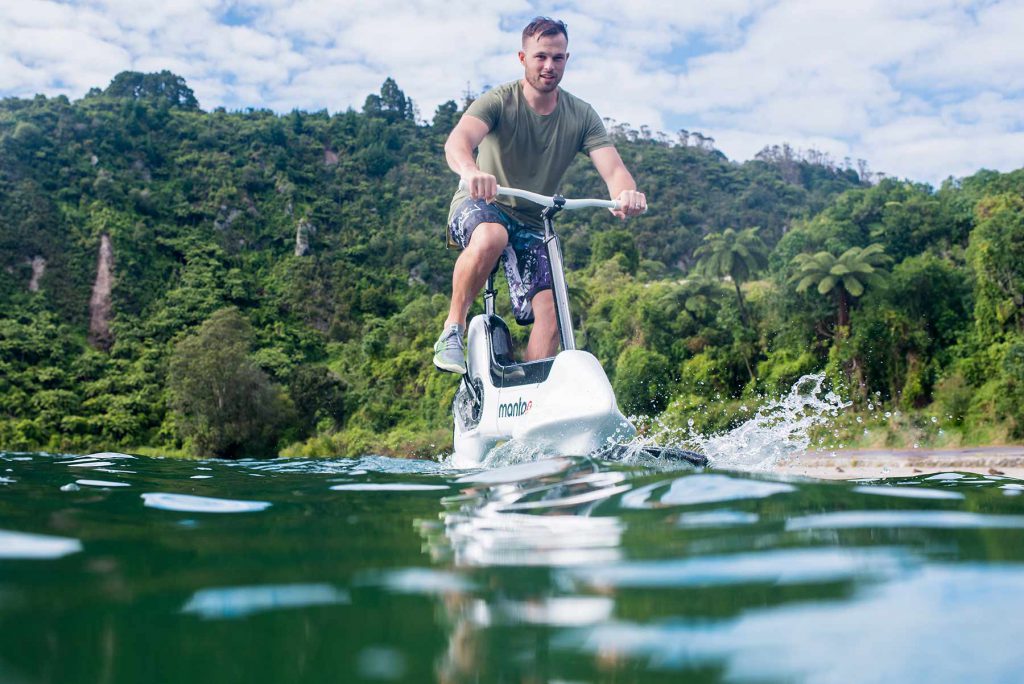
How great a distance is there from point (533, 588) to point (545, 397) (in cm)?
284

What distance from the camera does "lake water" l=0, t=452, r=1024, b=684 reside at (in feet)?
3.81

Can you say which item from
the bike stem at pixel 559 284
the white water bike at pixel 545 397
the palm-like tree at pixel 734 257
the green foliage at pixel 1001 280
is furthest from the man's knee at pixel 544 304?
the palm-like tree at pixel 734 257

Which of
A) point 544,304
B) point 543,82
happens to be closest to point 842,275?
point 544,304

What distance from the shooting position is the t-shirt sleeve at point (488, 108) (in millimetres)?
5004

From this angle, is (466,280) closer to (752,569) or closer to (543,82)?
(543,82)

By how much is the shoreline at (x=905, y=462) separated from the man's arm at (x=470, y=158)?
13.6 m

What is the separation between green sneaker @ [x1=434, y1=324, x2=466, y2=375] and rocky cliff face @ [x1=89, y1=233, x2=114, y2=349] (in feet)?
204

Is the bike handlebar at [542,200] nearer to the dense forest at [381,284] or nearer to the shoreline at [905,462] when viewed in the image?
the shoreline at [905,462]

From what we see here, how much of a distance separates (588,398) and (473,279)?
53.2 inches

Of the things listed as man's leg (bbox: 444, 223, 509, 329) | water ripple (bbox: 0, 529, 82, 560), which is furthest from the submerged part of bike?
water ripple (bbox: 0, 529, 82, 560)

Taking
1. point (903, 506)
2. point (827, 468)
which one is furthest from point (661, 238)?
point (903, 506)

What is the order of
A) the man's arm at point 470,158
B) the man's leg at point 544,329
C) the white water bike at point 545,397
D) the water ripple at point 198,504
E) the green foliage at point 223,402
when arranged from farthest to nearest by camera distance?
the green foliage at point 223,402, the man's leg at point 544,329, the man's arm at point 470,158, the white water bike at point 545,397, the water ripple at point 198,504

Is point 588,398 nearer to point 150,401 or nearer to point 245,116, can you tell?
point 150,401

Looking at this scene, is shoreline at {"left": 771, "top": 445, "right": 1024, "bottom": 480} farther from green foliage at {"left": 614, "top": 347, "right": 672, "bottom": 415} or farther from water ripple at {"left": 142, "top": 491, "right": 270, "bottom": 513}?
water ripple at {"left": 142, "top": 491, "right": 270, "bottom": 513}
